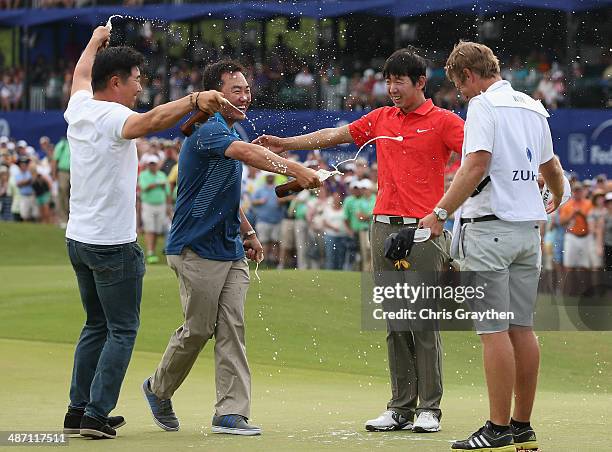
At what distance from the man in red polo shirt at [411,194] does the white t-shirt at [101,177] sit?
106 centimetres

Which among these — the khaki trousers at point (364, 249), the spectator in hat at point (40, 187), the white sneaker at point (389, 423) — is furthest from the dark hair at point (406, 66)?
the spectator in hat at point (40, 187)

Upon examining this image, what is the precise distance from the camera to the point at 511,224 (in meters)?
6.88

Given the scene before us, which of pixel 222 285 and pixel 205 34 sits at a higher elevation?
pixel 205 34

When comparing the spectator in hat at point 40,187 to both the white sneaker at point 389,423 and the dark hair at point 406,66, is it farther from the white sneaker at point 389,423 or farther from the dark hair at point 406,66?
the white sneaker at point 389,423

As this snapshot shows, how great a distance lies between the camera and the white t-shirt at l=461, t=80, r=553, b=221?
6836mm

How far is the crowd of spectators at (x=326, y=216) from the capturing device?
64.8 ft

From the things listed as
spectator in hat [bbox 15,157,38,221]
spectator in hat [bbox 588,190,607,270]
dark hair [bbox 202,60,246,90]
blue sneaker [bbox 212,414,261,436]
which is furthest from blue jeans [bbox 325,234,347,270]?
blue sneaker [bbox 212,414,261,436]

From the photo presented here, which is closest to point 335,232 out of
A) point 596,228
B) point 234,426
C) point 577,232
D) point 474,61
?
point 577,232

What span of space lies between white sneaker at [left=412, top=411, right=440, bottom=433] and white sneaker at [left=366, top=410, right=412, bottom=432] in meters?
0.13

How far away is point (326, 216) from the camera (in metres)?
22.3

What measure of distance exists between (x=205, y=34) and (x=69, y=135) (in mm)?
34667

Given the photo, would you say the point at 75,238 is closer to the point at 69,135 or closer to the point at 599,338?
the point at 69,135

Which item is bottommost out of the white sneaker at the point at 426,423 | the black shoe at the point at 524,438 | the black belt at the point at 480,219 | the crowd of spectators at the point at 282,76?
the white sneaker at the point at 426,423

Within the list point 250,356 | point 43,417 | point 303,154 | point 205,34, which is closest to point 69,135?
point 43,417
